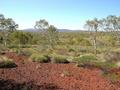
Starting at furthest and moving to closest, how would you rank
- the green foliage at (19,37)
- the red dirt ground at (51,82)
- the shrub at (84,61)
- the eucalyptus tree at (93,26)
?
the green foliage at (19,37)
the eucalyptus tree at (93,26)
the shrub at (84,61)
the red dirt ground at (51,82)

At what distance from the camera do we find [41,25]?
44125 millimetres

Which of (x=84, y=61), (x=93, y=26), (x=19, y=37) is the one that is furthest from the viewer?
(x=19, y=37)

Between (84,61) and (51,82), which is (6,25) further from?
(51,82)

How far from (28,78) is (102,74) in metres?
4.65

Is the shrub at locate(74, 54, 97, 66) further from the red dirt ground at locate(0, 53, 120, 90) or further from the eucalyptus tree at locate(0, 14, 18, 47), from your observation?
the eucalyptus tree at locate(0, 14, 18, 47)

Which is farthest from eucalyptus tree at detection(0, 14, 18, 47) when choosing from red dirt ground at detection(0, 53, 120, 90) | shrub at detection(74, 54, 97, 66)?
red dirt ground at detection(0, 53, 120, 90)

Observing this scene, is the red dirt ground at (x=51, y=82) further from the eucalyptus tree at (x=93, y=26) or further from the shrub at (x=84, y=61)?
the eucalyptus tree at (x=93, y=26)

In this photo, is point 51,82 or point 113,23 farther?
point 113,23

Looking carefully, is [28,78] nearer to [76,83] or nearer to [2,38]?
[76,83]

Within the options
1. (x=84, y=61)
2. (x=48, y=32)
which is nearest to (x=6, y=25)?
(x=48, y=32)

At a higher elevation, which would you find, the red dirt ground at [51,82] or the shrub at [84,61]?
the red dirt ground at [51,82]

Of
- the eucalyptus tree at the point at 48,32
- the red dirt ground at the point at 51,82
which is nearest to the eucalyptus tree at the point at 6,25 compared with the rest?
the eucalyptus tree at the point at 48,32

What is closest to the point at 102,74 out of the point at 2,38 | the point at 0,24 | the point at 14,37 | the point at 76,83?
the point at 76,83

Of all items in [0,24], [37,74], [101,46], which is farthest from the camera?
[101,46]
